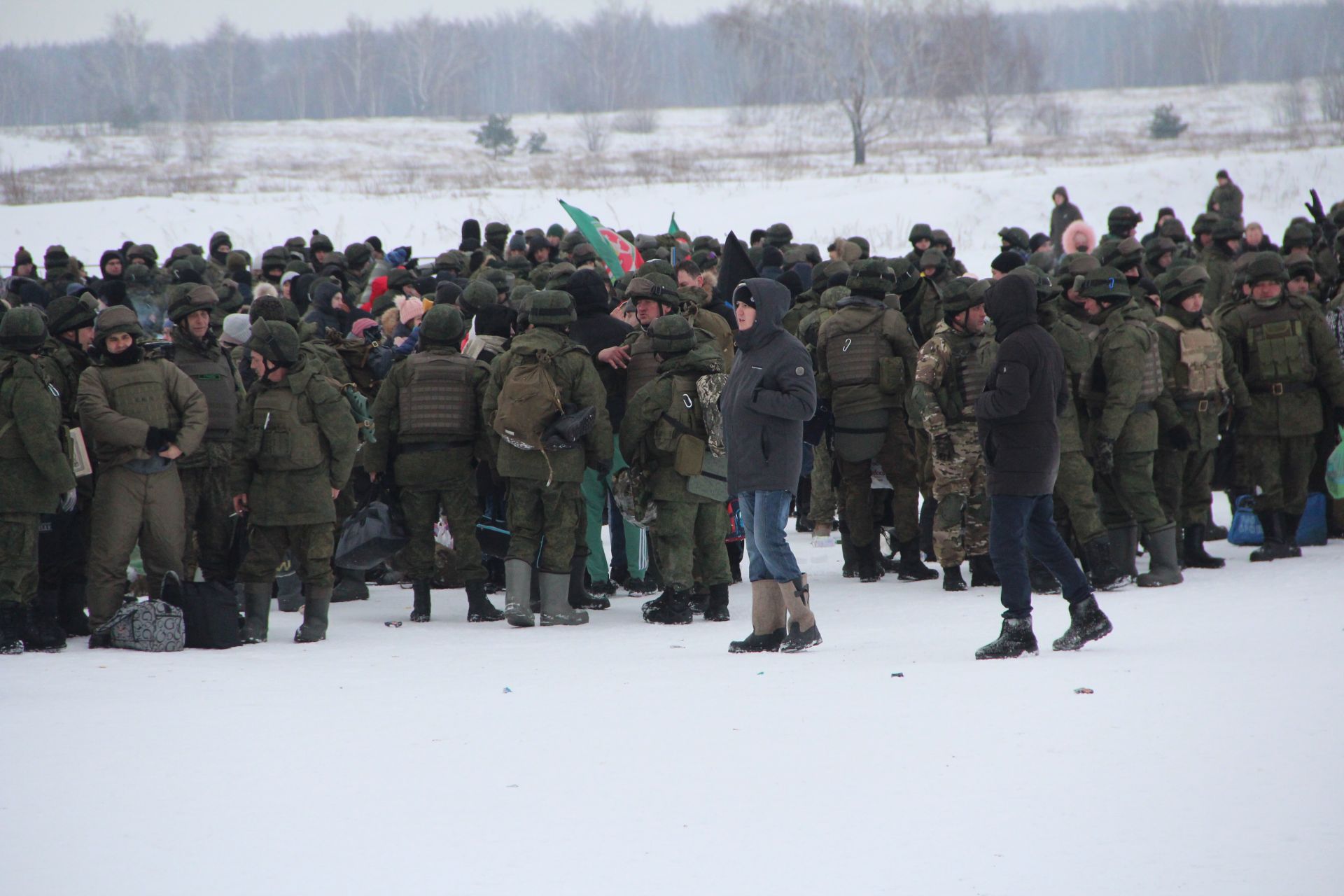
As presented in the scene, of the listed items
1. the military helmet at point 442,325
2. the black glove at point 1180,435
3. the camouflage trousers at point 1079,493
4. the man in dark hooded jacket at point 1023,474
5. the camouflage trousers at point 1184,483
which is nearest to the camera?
the man in dark hooded jacket at point 1023,474

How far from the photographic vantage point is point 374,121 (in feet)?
277

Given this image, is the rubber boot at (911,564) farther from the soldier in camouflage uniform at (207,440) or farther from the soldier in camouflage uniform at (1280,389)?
the soldier in camouflage uniform at (207,440)

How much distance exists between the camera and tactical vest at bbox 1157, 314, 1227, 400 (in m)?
9.02

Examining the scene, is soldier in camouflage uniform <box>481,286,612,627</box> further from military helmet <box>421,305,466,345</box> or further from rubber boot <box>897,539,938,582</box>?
rubber boot <box>897,539,938,582</box>

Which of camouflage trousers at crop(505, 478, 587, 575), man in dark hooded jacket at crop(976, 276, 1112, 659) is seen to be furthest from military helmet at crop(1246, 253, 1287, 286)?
camouflage trousers at crop(505, 478, 587, 575)

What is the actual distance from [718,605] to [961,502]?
1728 millimetres

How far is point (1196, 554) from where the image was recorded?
9453mm

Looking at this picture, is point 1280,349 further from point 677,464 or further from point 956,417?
point 677,464

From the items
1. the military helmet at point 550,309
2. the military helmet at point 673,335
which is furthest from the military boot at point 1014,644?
the military helmet at point 550,309

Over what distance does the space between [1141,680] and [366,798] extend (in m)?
3.29

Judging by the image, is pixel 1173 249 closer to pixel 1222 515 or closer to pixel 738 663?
pixel 1222 515

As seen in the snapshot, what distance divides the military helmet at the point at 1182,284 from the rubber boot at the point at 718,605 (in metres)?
3.51

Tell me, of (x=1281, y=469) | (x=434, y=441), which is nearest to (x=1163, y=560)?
(x=1281, y=469)

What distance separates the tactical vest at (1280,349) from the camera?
31.0 feet
